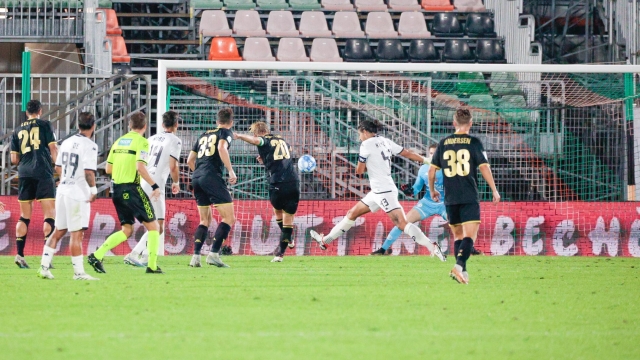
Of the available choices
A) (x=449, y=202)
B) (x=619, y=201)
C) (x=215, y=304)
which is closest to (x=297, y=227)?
(x=619, y=201)

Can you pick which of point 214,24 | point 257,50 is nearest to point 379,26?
point 257,50

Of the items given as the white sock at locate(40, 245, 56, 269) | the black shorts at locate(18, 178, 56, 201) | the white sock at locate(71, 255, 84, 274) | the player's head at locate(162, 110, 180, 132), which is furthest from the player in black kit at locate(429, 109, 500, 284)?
the black shorts at locate(18, 178, 56, 201)

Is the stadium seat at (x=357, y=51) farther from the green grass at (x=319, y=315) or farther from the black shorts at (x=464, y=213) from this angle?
the black shorts at (x=464, y=213)

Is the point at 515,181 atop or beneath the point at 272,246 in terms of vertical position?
atop

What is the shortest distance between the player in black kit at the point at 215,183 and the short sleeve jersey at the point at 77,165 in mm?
2683

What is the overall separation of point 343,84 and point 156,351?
14.4 metres

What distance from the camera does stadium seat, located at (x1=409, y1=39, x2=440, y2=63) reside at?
24797 mm

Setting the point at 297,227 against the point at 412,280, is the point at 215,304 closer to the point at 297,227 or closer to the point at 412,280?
the point at 412,280

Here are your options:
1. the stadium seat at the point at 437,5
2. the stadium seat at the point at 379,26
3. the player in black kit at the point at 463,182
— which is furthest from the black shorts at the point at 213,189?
the stadium seat at the point at 437,5

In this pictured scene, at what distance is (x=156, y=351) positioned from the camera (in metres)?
6.52

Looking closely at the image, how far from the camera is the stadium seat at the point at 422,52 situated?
24.8 meters

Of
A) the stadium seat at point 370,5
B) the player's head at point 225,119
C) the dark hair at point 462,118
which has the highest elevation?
the stadium seat at point 370,5

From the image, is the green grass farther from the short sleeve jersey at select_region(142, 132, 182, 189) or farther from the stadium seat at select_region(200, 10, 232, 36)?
the stadium seat at select_region(200, 10, 232, 36)

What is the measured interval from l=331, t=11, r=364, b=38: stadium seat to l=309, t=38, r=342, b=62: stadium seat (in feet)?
2.11
